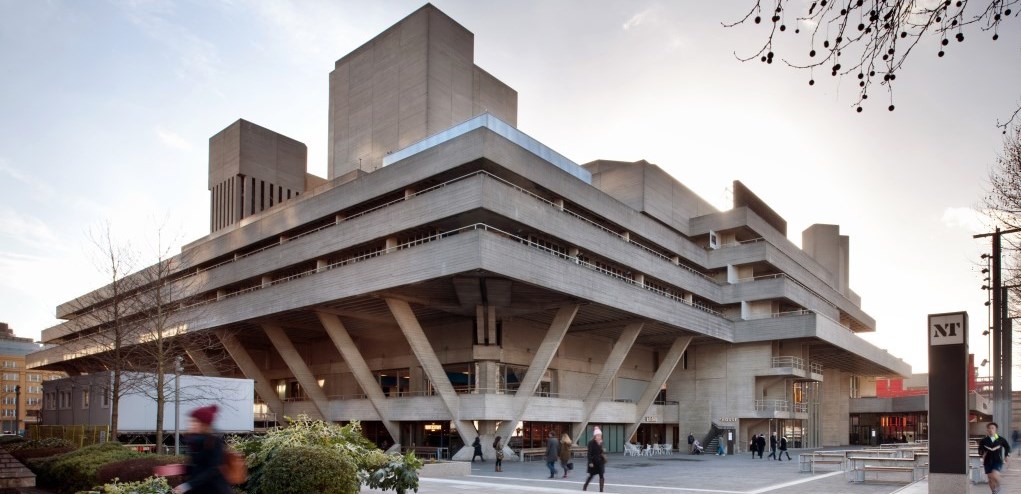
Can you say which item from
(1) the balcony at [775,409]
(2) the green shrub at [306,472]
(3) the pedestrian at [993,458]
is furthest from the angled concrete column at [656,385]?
(2) the green shrub at [306,472]

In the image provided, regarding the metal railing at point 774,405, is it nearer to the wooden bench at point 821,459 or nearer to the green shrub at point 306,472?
the wooden bench at point 821,459

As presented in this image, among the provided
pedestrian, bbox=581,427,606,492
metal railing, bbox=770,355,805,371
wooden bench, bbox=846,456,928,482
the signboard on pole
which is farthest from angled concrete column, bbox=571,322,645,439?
the signboard on pole

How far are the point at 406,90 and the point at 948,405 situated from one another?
4481 centimetres

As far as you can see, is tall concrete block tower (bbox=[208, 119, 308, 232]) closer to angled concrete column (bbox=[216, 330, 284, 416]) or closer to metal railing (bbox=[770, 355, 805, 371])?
angled concrete column (bbox=[216, 330, 284, 416])

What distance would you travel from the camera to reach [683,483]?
78.8 feet

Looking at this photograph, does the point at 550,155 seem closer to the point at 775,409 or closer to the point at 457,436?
the point at 457,436

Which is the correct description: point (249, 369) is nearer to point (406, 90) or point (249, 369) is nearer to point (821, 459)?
point (406, 90)

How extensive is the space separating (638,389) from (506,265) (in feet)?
88.5

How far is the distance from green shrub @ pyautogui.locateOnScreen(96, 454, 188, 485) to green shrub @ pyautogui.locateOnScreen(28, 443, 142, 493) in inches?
31.6

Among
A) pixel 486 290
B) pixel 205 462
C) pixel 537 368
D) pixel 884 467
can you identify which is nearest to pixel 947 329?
pixel 884 467

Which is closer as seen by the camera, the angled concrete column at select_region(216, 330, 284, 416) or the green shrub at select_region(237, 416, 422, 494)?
the green shrub at select_region(237, 416, 422, 494)

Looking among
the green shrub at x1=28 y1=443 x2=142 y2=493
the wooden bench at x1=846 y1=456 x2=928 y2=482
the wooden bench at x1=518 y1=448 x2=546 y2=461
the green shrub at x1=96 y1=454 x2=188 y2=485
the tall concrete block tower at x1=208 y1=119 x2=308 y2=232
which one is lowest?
the wooden bench at x1=518 y1=448 x2=546 y2=461

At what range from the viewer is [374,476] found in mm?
14953

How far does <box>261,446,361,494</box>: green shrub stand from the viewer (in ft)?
41.3
